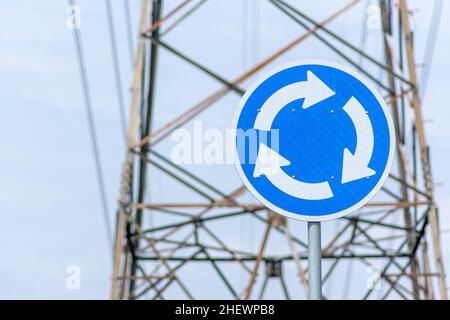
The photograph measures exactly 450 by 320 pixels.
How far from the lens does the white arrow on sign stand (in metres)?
6.39

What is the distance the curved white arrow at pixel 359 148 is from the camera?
6301 mm

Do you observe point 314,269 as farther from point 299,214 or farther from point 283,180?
point 283,180

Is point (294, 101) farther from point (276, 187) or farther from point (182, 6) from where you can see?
point (182, 6)

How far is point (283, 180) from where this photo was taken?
627 cm

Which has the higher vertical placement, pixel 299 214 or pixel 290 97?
pixel 290 97

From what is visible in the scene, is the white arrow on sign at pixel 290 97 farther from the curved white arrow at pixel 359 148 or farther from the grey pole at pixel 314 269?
the grey pole at pixel 314 269

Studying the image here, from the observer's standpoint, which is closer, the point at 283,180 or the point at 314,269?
the point at 314,269

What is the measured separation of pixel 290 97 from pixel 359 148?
471mm

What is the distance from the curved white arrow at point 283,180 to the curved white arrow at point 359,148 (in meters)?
0.14

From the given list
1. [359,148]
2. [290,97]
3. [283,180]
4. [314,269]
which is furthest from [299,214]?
[290,97]

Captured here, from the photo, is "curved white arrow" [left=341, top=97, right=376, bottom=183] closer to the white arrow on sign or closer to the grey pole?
the white arrow on sign

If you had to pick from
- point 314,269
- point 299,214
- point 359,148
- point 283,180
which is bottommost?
point 314,269
